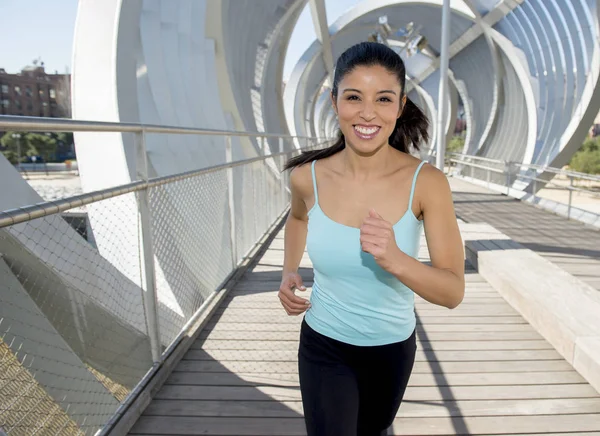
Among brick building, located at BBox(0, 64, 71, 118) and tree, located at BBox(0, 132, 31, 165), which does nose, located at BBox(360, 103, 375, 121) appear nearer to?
tree, located at BBox(0, 132, 31, 165)

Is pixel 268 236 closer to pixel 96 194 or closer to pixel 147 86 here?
pixel 147 86

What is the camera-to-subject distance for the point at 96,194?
2.49 metres

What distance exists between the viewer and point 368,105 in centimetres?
159

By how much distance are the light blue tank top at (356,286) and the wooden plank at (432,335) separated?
7.70ft

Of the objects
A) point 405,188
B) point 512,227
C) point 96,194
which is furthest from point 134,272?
point 512,227

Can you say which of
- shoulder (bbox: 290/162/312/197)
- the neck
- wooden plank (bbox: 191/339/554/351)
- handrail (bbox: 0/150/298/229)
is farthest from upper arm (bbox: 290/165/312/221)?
wooden plank (bbox: 191/339/554/351)

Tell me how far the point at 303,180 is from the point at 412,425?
5.45 feet

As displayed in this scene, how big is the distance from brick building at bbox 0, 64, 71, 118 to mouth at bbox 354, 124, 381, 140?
229ft

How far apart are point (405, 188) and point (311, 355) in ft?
2.04

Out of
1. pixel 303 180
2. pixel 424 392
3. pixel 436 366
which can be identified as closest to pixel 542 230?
pixel 436 366

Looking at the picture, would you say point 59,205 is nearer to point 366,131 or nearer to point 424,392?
point 366,131

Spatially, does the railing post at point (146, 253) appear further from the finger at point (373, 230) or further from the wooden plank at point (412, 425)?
the finger at point (373, 230)

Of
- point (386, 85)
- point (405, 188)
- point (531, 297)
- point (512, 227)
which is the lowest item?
point (512, 227)

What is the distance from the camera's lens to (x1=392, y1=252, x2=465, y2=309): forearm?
1.42 m
